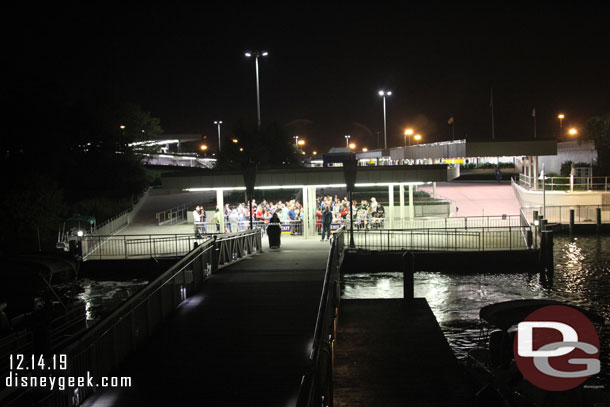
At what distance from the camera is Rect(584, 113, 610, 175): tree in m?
58.0

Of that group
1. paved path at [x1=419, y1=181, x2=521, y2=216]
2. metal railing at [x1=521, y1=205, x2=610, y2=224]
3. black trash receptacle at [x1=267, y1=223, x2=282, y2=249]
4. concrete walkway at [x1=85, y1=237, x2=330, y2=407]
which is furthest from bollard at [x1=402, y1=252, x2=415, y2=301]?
metal railing at [x1=521, y1=205, x2=610, y2=224]

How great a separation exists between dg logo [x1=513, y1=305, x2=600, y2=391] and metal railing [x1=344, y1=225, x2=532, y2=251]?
→ 42.7ft

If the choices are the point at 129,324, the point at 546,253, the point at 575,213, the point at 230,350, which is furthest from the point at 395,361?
the point at 575,213

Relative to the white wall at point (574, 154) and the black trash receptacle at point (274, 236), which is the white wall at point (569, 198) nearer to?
the white wall at point (574, 154)

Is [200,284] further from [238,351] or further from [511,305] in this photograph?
[511,305]

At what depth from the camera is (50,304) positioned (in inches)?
554

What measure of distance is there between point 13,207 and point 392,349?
32.4 m

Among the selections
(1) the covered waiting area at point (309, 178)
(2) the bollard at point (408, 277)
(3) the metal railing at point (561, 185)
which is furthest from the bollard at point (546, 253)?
(3) the metal railing at point (561, 185)

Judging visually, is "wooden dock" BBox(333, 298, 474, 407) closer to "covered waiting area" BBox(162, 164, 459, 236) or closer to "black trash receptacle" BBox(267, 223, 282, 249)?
"black trash receptacle" BBox(267, 223, 282, 249)

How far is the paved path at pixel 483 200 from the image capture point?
4188 centimetres

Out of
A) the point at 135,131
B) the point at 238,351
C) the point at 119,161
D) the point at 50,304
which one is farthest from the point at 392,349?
the point at 135,131

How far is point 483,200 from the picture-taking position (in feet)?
155

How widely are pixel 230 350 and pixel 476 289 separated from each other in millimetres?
14683

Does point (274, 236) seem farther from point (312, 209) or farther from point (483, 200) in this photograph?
point (483, 200)
